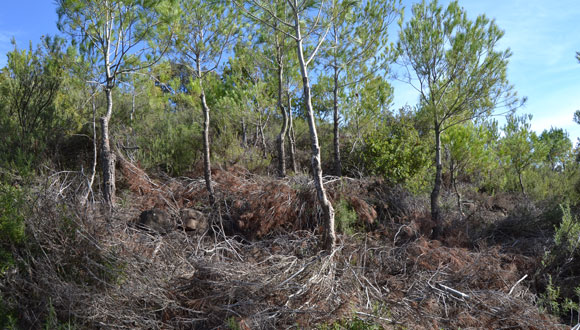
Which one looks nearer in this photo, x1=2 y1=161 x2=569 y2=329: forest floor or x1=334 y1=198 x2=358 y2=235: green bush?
x1=2 y1=161 x2=569 y2=329: forest floor

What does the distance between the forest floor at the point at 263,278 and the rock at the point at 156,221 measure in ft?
0.70

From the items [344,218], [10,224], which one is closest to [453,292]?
[344,218]

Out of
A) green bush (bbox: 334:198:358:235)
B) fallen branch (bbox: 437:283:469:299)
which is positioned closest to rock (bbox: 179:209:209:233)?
green bush (bbox: 334:198:358:235)

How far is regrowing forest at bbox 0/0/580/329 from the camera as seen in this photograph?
4.25 m

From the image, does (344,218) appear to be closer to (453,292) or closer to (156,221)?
(453,292)

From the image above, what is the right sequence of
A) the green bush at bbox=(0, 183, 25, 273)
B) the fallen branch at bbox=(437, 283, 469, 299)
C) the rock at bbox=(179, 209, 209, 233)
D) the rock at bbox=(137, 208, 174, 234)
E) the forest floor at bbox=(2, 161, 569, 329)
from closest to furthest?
1. the forest floor at bbox=(2, 161, 569, 329)
2. the green bush at bbox=(0, 183, 25, 273)
3. the fallen branch at bbox=(437, 283, 469, 299)
4. the rock at bbox=(137, 208, 174, 234)
5. the rock at bbox=(179, 209, 209, 233)

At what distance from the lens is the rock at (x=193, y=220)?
21.7 feet

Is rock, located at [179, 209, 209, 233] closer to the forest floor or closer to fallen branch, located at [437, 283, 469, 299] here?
the forest floor

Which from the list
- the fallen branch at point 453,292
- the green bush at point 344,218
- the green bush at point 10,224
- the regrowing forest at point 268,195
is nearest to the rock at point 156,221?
the regrowing forest at point 268,195

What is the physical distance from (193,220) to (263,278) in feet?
8.43

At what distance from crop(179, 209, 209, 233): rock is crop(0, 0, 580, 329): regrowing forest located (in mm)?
41

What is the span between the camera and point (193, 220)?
6680mm

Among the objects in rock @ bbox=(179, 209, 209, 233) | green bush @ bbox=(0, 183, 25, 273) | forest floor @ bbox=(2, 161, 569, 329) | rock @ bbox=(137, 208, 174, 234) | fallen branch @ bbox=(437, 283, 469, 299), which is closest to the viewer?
forest floor @ bbox=(2, 161, 569, 329)

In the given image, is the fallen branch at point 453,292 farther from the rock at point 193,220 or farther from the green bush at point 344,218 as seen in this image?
the rock at point 193,220
